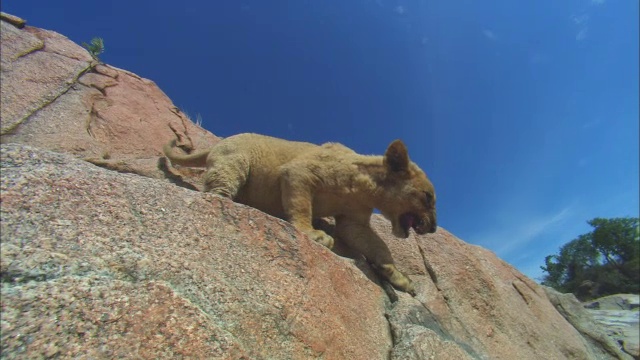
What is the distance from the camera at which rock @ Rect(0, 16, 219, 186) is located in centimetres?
644

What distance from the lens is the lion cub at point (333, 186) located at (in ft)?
18.0

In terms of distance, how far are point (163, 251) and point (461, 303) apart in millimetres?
5096

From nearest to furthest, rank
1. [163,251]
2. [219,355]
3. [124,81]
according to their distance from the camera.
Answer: [219,355] → [163,251] → [124,81]

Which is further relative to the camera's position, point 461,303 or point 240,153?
point 461,303

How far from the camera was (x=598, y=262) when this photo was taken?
48.0 m

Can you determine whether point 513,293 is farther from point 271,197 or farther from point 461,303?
point 271,197

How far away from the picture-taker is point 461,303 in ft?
20.8

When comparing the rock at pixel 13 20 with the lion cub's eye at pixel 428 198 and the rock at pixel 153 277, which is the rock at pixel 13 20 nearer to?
the rock at pixel 153 277

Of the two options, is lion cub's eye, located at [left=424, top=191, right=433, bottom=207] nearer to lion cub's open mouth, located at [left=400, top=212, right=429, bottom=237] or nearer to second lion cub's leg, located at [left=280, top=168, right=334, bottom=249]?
lion cub's open mouth, located at [left=400, top=212, right=429, bottom=237]

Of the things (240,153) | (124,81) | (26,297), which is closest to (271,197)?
(240,153)

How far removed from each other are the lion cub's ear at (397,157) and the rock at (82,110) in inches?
142

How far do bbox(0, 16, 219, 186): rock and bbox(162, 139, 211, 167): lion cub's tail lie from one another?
0.73ft

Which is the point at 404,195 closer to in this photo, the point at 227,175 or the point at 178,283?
the point at 227,175

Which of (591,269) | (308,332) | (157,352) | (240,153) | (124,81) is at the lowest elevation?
(157,352)
